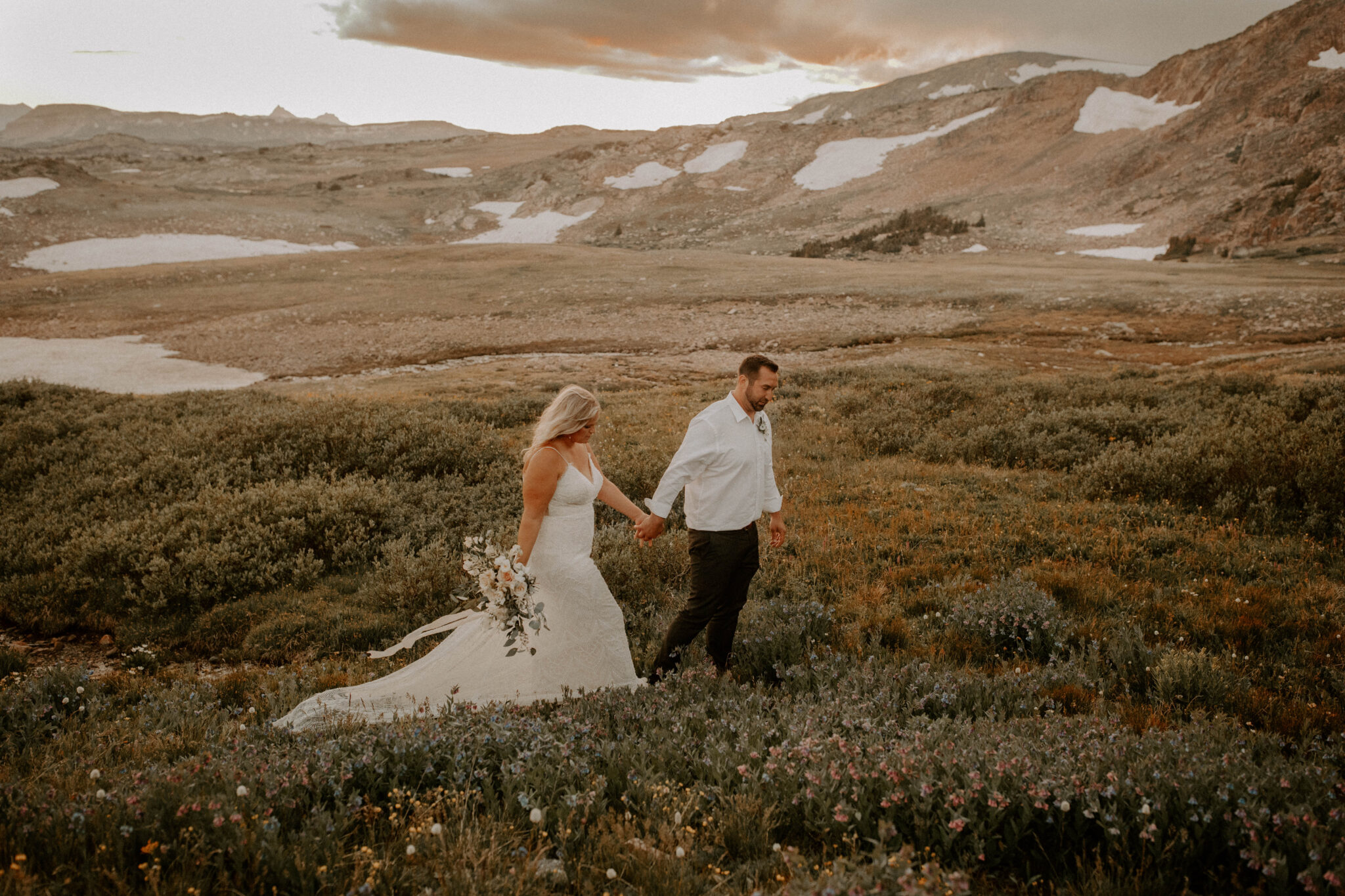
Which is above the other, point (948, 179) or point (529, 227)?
point (948, 179)

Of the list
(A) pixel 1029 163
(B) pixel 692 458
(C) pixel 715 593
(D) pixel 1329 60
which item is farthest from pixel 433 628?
(D) pixel 1329 60

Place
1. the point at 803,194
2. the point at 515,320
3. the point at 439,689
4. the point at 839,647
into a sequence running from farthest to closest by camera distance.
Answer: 1. the point at 803,194
2. the point at 515,320
3. the point at 839,647
4. the point at 439,689

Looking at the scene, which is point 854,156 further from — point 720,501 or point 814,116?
point 720,501

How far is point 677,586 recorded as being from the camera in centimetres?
811

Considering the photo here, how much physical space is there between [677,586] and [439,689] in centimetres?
314

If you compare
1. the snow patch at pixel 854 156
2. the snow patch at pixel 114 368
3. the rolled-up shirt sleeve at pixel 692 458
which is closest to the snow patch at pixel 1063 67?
the snow patch at pixel 854 156

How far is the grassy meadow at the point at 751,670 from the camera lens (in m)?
3.24

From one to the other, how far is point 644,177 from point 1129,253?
195ft

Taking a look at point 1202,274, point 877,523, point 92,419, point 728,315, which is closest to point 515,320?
point 728,315

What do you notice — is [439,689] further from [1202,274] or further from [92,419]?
[1202,274]

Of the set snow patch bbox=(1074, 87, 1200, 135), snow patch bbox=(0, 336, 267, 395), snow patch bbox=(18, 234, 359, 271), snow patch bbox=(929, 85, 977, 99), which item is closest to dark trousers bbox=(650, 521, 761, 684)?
snow patch bbox=(0, 336, 267, 395)

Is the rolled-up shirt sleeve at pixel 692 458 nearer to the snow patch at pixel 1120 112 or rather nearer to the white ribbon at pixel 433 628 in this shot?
the white ribbon at pixel 433 628

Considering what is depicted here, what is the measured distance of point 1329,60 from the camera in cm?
6075

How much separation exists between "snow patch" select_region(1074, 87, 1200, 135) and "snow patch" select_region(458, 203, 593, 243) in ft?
187
